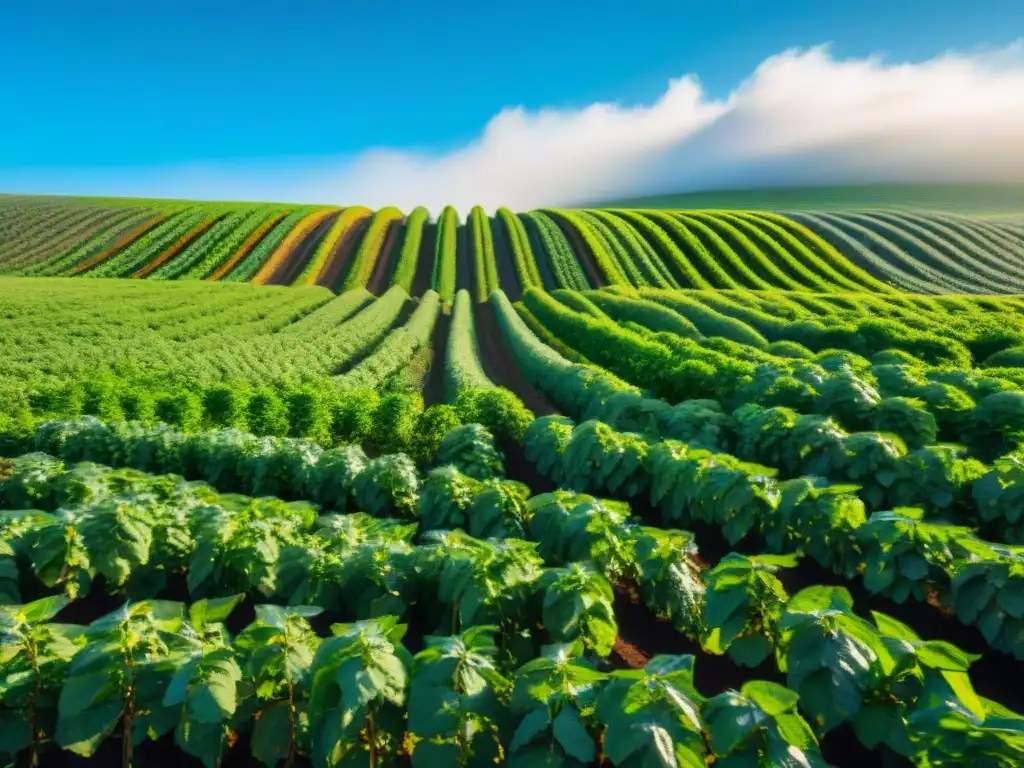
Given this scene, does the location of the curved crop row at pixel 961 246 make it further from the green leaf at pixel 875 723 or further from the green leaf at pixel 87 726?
the green leaf at pixel 87 726

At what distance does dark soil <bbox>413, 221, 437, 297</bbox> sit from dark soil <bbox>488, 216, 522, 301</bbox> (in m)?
6.99

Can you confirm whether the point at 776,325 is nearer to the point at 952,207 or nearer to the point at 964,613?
the point at 964,613

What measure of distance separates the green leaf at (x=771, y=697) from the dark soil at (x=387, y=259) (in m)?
48.2

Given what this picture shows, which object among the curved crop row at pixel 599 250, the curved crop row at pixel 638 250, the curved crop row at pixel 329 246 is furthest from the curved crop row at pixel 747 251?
the curved crop row at pixel 329 246

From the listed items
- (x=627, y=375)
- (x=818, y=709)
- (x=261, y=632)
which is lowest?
(x=627, y=375)

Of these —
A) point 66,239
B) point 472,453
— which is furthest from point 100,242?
point 472,453

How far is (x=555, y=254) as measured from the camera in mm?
57906

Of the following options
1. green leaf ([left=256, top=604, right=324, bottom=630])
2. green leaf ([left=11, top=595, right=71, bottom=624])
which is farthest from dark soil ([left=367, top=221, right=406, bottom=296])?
green leaf ([left=256, top=604, right=324, bottom=630])

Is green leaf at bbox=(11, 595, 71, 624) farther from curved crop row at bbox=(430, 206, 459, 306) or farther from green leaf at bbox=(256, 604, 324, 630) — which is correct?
curved crop row at bbox=(430, 206, 459, 306)

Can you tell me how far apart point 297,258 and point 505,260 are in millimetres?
21501

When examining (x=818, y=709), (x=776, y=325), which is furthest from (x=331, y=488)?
(x=776, y=325)

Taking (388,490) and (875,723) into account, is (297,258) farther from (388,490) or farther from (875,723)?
(875,723)

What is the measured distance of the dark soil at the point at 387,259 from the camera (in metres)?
52.1

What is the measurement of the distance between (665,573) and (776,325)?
73.4 ft
